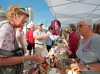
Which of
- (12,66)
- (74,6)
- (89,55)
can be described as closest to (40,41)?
(89,55)

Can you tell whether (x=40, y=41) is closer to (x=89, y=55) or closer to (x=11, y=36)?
(x=89, y=55)

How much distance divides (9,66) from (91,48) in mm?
928

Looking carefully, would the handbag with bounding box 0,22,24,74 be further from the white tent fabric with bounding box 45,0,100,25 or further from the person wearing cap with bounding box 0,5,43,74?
the white tent fabric with bounding box 45,0,100,25

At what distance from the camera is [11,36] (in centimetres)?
144

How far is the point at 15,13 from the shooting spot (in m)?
1.55


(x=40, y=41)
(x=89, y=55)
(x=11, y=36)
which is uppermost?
(x=11, y=36)

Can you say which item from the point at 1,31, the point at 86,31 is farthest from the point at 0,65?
the point at 86,31

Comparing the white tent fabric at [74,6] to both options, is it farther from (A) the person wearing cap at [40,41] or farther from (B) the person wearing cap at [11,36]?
(B) the person wearing cap at [11,36]

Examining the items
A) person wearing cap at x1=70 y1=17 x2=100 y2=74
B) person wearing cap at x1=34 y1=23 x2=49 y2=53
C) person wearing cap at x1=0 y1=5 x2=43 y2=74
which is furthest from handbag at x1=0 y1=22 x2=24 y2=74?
person wearing cap at x1=34 y1=23 x2=49 y2=53

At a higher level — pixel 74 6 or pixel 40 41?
pixel 74 6

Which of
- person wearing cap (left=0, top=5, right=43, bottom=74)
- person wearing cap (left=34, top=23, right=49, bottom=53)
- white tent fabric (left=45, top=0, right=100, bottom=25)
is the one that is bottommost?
person wearing cap (left=34, top=23, right=49, bottom=53)

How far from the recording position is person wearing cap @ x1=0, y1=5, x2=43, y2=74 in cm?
140

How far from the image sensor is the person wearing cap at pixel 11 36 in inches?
55.1

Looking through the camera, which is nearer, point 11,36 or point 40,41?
point 11,36
